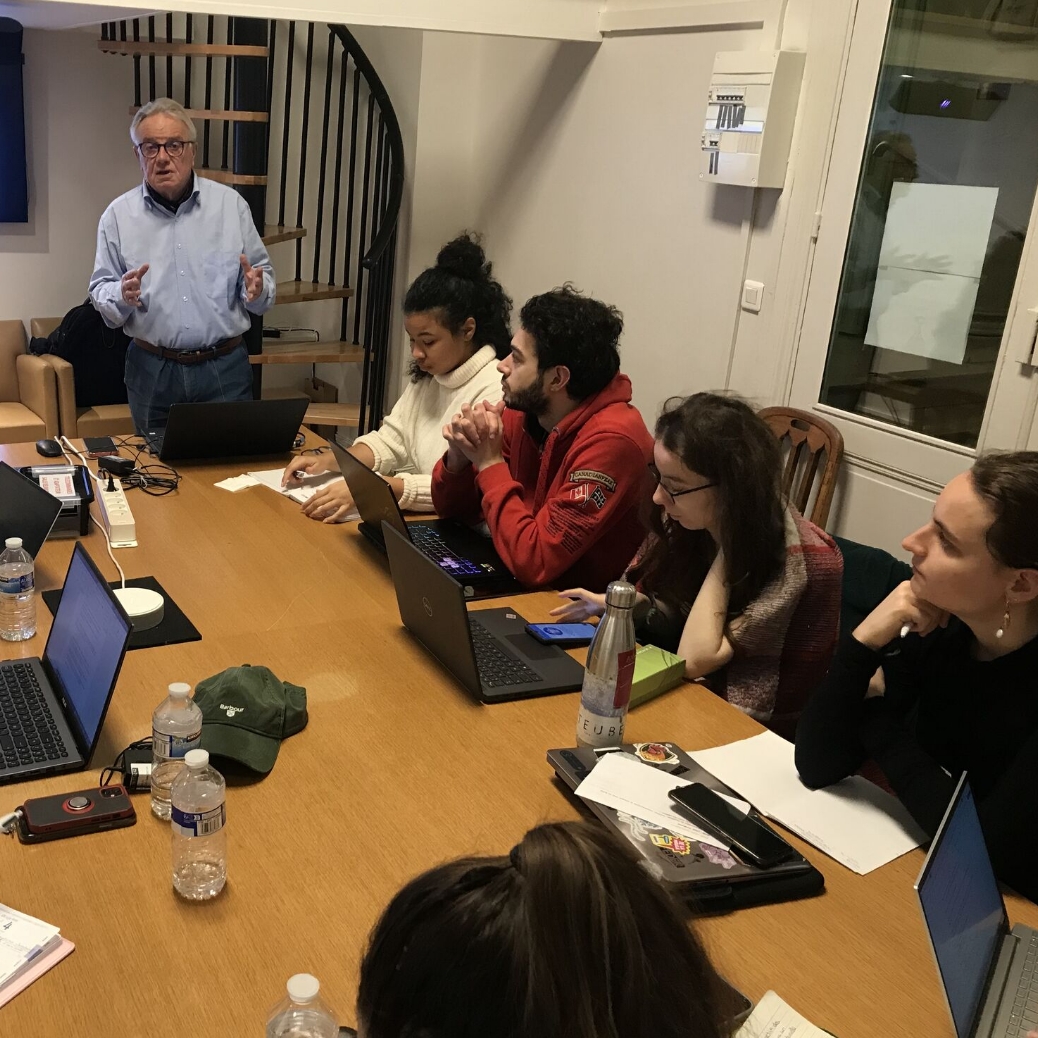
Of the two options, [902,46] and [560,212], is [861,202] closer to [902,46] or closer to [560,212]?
[902,46]

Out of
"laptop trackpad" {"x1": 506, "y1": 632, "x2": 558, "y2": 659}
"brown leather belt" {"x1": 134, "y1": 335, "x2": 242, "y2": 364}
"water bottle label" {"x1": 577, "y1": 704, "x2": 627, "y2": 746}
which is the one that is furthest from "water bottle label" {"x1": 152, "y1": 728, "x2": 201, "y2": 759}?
"brown leather belt" {"x1": 134, "y1": 335, "x2": 242, "y2": 364}

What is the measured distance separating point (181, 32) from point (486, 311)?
128 inches

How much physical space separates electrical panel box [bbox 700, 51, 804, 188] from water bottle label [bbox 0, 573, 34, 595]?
2355mm

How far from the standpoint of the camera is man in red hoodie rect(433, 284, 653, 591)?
85.4 inches

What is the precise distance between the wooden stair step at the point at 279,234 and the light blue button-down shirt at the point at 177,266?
902 mm

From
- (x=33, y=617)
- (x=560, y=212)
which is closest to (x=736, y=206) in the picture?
(x=560, y=212)

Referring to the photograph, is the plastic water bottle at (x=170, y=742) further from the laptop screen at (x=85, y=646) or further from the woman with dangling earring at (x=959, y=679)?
the woman with dangling earring at (x=959, y=679)

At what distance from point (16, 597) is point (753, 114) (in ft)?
8.10

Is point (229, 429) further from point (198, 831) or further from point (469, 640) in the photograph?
point (198, 831)

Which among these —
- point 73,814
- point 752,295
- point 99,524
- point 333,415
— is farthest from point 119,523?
point 333,415

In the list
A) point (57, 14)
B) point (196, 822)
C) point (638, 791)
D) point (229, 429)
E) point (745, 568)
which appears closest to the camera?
point (196, 822)

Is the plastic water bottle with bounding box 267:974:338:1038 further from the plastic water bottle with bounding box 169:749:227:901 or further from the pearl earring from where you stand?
the pearl earring

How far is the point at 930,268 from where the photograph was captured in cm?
286

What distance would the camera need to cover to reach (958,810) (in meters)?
1.14
